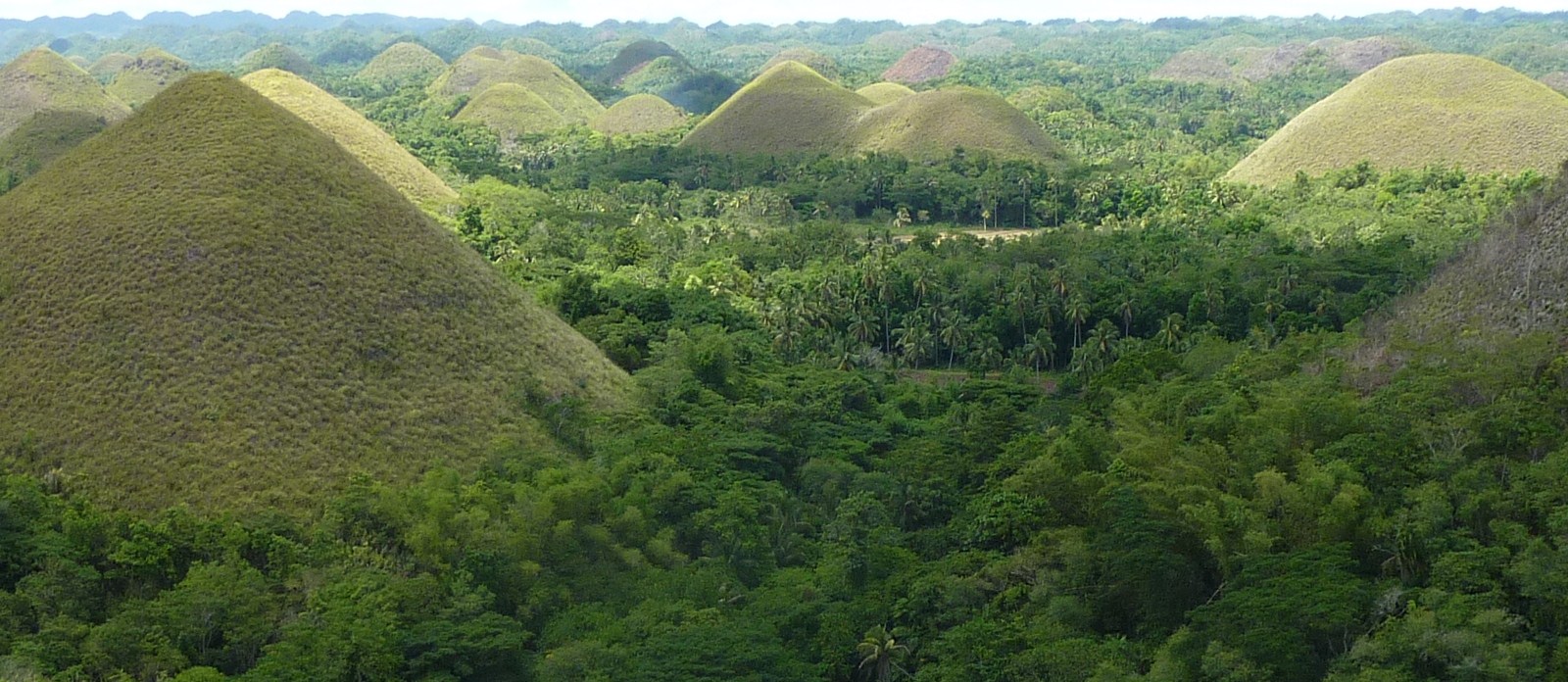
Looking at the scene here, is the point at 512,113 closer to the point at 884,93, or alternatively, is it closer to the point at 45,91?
the point at 884,93

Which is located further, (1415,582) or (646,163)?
(646,163)

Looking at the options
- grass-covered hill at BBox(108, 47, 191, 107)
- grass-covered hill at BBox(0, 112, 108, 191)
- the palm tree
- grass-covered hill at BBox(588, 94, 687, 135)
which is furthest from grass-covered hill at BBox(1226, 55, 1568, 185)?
grass-covered hill at BBox(108, 47, 191, 107)

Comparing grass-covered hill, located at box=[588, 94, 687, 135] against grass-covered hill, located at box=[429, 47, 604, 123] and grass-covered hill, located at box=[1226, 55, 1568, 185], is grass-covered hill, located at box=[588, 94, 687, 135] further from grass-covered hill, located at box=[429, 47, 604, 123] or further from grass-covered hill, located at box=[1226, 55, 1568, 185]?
grass-covered hill, located at box=[1226, 55, 1568, 185]

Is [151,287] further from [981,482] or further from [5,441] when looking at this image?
[981,482]

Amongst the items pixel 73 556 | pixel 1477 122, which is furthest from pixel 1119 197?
pixel 73 556

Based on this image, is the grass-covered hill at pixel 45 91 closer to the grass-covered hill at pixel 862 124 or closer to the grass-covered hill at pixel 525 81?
the grass-covered hill at pixel 525 81

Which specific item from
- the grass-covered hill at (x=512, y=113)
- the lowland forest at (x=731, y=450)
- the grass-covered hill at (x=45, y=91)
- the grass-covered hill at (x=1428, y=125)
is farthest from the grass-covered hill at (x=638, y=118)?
the lowland forest at (x=731, y=450)

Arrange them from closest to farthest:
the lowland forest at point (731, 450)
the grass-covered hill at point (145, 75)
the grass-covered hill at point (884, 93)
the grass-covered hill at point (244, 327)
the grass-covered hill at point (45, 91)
→ the lowland forest at point (731, 450), the grass-covered hill at point (244, 327), the grass-covered hill at point (45, 91), the grass-covered hill at point (884, 93), the grass-covered hill at point (145, 75)
